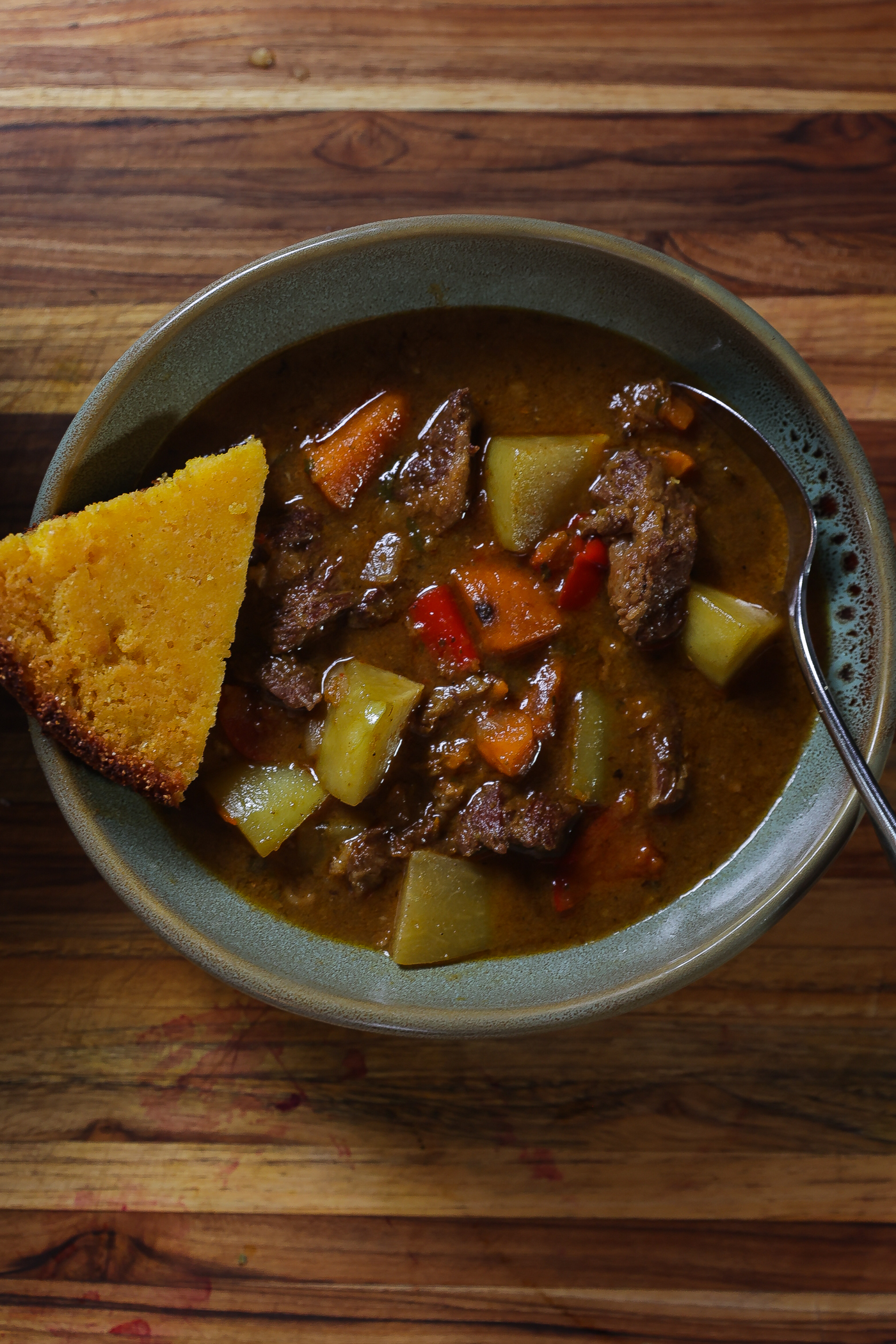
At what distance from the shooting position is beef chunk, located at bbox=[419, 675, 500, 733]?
102 inches

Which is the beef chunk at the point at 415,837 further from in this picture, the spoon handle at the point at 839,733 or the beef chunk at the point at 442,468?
the spoon handle at the point at 839,733

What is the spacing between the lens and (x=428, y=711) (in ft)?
8.51

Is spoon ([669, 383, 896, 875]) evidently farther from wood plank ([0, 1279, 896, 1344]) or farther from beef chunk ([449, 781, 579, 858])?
wood plank ([0, 1279, 896, 1344])

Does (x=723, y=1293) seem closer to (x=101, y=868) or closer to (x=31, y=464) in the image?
(x=101, y=868)

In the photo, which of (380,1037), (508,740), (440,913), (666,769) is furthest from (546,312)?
(380,1037)

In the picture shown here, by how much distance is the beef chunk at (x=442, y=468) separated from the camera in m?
2.54

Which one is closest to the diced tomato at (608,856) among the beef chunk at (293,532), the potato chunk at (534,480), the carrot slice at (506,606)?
the carrot slice at (506,606)

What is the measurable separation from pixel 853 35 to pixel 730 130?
49 cm

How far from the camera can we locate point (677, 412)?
2623mm

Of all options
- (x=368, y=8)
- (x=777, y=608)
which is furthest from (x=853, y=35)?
(x=777, y=608)

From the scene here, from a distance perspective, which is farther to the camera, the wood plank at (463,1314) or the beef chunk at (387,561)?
the wood plank at (463,1314)

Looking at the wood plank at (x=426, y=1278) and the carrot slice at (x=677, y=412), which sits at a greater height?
the carrot slice at (x=677, y=412)

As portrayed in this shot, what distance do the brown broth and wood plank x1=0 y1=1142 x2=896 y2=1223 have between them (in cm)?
76

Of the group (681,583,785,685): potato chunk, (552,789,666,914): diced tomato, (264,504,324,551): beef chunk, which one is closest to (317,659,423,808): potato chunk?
(264,504,324,551): beef chunk
